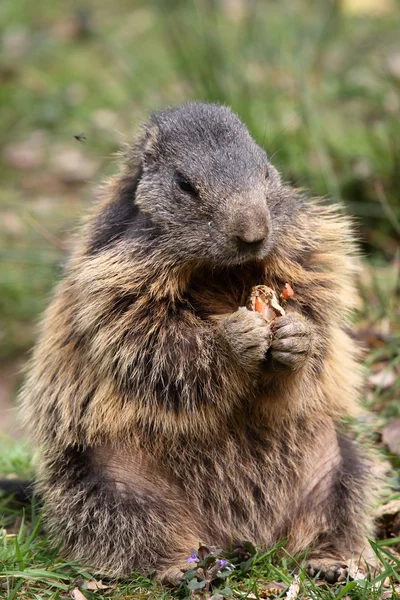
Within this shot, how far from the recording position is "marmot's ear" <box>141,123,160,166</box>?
14.0 feet

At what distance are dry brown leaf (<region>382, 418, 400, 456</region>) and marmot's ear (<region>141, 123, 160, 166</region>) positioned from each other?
2.16m

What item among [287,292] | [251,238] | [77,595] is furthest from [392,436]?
[77,595]

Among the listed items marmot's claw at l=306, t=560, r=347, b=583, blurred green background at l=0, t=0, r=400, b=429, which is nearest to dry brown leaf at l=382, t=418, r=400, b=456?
blurred green background at l=0, t=0, r=400, b=429

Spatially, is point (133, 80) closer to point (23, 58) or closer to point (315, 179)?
point (315, 179)

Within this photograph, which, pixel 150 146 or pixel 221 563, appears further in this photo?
pixel 150 146

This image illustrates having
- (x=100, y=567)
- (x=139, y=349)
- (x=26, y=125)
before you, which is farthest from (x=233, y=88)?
(x=100, y=567)

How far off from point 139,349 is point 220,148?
0.98 meters

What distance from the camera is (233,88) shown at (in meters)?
8.00

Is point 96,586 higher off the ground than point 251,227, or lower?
lower

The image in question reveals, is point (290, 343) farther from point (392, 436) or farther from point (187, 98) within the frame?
point (187, 98)

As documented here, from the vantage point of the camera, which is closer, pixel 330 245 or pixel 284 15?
pixel 330 245

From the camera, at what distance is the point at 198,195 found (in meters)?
3.90

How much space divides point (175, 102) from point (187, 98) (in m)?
1.03

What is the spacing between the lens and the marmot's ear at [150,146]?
4.28 m
